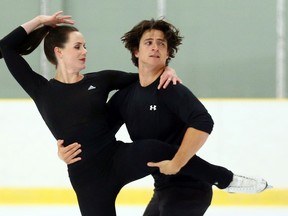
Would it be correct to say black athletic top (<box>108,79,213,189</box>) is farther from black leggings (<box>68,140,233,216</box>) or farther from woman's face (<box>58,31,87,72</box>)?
woman's face (<box>58,31,87,72</box>)

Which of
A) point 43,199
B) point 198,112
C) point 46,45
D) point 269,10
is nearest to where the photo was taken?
point 198,112

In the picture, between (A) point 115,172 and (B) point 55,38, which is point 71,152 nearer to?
(A) point 115,172

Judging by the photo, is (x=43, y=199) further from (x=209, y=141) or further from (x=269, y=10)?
(x=269, y=10)

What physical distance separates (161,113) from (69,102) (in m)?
0.49

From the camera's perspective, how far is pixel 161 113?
3.07 m

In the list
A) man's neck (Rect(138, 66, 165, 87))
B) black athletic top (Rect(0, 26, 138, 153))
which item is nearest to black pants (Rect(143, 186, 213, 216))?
black athletic top (Rect(0, 26, 138, 153))

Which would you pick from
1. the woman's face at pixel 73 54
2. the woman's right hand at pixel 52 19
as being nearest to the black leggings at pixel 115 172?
the woman's face at pixel 73 54

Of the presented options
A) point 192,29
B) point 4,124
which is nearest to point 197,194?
point 4,124

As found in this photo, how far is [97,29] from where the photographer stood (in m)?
6.93

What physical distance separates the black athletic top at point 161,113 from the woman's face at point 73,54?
0.29 m

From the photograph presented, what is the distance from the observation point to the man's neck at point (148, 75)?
3172mm

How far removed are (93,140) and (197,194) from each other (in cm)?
61

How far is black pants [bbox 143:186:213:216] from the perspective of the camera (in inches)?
122

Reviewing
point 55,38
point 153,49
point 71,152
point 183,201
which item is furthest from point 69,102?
point 183,201
